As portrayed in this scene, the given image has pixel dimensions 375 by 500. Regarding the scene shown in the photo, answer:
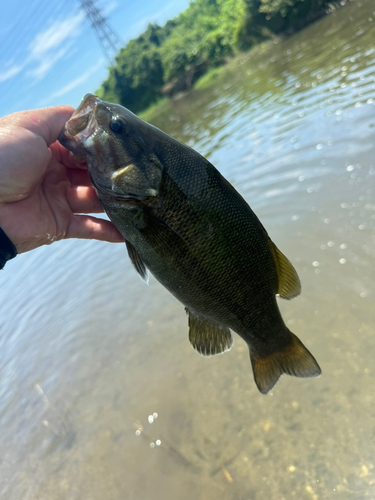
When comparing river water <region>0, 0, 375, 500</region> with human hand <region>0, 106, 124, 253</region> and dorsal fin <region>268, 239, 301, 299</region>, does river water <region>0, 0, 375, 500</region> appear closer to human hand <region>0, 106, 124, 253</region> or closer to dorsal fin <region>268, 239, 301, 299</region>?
dorsal fin <region>268, 239, 301, 299</region>

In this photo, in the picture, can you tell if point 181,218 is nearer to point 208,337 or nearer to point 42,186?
point 208,337

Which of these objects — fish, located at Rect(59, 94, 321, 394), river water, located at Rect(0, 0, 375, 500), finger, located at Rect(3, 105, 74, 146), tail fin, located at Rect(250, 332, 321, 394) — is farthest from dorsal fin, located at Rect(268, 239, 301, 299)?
river water, located at Rect(0, 0, 375, 500)

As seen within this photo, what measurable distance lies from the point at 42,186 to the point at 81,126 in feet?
3.19

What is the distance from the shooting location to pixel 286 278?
2.29 m

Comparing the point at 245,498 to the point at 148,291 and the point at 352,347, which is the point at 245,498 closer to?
the point at 352,347

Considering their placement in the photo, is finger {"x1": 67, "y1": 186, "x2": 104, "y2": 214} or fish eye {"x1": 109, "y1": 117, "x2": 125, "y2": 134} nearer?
fish eye {"x1": 109, "y1": 117, "x2": 125, "y2": 134}

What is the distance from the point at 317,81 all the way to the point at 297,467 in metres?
14.1

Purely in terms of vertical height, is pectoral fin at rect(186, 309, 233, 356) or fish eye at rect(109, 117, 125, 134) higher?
fish eye at rect(109, 117, 125, 134)

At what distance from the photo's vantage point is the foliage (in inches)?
1436

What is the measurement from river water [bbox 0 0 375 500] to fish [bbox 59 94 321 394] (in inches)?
79.1

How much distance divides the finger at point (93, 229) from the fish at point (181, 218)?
0.77 m

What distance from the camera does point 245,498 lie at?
3.44 meters

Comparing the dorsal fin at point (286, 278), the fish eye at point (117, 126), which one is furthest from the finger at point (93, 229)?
the dorsal fin at point (286, 278)

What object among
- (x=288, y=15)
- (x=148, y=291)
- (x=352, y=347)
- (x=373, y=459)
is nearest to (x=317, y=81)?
(x=148, y=291)
